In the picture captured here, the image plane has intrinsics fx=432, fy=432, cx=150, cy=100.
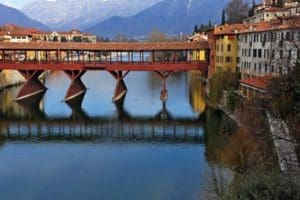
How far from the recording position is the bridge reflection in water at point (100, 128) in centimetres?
3192

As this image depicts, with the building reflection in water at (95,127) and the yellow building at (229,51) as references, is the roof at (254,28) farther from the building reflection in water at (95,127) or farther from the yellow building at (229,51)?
the building reflection in water at (95,127)

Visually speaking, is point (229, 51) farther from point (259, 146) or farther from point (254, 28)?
point (259, 146)

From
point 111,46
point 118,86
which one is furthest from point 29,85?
point 111,46

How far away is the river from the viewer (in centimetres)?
2116

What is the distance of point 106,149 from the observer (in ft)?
94.5

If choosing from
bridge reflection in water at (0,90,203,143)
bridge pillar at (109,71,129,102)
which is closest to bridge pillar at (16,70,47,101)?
bridge reflection in water at (0,90,203,143)

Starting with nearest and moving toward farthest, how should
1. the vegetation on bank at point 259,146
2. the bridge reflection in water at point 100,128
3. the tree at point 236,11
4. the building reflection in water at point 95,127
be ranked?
1. the vegetation on bank at point 259,146
2. the bridge reflection in water at point 100,128
3. the building reflection in water at point 95,127
4. the tree at point 236,11

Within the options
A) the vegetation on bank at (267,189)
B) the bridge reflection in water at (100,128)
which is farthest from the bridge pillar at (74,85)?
the vegetation on bank at (267,189)

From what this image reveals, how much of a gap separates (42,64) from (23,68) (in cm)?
226

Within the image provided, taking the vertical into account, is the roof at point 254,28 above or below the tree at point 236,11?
below

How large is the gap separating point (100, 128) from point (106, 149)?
650 cm

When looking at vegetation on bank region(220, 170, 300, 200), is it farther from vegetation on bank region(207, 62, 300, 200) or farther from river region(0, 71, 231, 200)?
river region(0, 71, 231, 200)

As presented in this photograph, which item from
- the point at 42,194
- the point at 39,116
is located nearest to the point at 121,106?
the point at 39,116

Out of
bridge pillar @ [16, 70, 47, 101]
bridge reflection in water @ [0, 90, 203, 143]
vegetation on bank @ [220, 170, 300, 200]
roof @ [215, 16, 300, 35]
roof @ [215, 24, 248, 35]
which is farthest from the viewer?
bridge pillar @ [16, 70, 47, 101]
